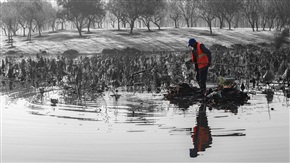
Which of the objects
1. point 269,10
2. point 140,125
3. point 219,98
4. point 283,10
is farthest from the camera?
point 269,10

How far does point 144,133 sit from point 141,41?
6465cm

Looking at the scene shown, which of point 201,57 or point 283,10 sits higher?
point 283,10

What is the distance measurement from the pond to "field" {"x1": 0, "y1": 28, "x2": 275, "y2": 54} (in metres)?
50.3

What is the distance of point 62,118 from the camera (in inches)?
460

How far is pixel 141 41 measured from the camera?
73688mm

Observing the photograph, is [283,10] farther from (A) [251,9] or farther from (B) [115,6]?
(B) [115,6]

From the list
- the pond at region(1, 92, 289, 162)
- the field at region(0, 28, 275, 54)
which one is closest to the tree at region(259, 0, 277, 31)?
the field at region(0, 28, 275, 54)

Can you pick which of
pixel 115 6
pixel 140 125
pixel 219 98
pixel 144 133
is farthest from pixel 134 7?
pixel 144 133

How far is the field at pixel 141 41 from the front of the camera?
221 feet

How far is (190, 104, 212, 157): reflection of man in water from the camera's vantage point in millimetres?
8039

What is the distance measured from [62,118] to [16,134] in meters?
2.03

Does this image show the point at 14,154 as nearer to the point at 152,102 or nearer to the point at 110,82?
the point at 152,102

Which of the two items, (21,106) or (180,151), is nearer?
(180,151)

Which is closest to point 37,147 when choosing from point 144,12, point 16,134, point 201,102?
point 16,134
